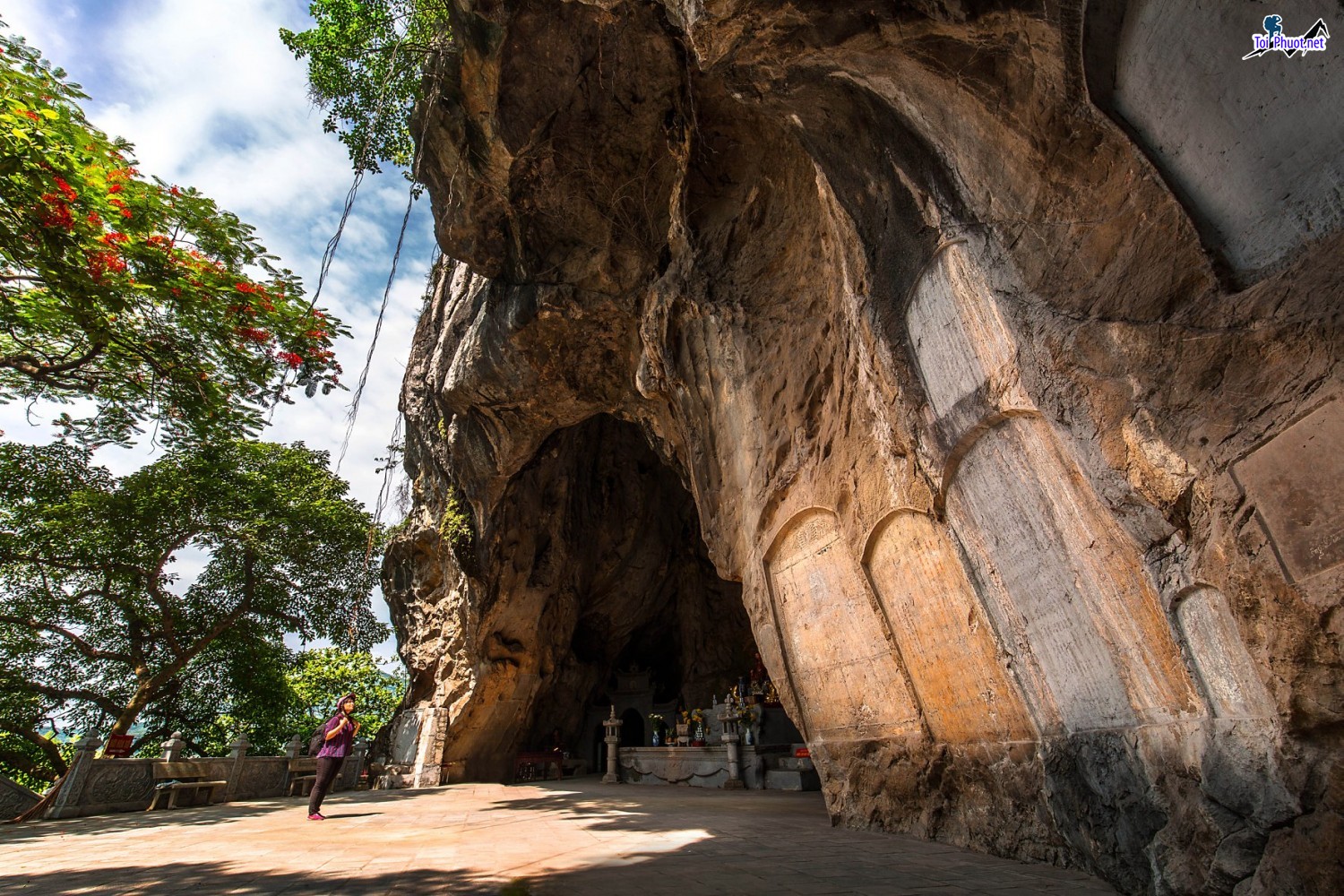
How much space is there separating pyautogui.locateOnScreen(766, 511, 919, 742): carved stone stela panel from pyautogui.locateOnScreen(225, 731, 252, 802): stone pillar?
9.70m

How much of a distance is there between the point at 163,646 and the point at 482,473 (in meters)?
11.3

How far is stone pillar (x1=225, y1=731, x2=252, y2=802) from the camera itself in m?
10.3

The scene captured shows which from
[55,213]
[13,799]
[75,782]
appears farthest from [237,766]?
[55,213]

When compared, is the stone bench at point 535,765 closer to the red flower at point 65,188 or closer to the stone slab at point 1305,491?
the red flower at point 65,188

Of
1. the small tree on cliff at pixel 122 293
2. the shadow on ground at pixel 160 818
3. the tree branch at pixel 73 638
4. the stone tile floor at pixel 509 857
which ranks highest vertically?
the small tree on cliff at pixel 122 293

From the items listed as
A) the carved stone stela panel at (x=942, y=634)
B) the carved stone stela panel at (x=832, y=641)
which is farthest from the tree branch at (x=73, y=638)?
the carved stone stela panel at (x=942, y=634)

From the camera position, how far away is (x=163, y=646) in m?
16.8

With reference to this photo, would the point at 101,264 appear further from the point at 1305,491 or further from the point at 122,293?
the point at 1305,491

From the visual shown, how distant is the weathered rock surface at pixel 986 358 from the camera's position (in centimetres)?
271

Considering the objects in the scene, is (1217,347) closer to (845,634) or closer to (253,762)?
(845,634)

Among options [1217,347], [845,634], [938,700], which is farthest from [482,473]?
[1217,347]

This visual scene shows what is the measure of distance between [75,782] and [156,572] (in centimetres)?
796

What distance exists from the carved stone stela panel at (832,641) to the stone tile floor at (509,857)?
94cm

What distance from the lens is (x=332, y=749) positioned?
7277 mm
